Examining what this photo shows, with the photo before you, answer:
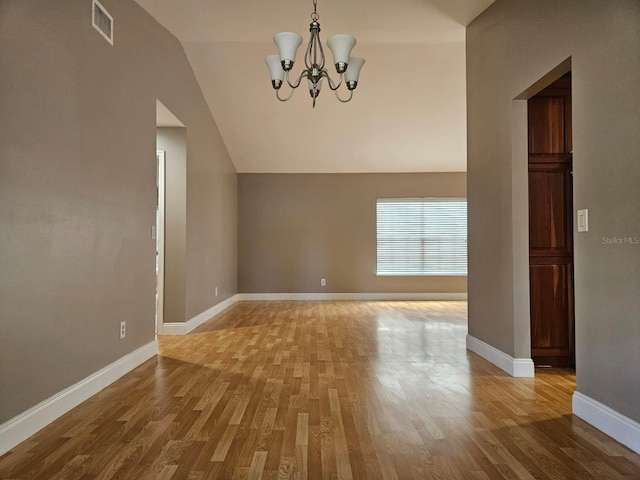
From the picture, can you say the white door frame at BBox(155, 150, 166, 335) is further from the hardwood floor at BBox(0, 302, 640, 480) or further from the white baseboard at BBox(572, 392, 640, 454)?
the white baseboard at BBox(572, 392, 640, 454)

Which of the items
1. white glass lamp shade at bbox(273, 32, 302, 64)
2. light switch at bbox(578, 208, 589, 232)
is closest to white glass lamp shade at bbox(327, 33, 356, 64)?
white glass lamp shade at bbox(273, 32, 302, 64)

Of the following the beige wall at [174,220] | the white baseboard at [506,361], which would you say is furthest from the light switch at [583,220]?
the beige wall at [174,220]

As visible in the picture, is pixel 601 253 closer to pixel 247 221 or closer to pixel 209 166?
pixel 209 166

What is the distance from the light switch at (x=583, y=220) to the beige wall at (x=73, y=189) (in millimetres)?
3057

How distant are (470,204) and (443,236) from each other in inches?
175

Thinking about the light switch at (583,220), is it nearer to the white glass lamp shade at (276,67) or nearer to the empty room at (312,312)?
the empty room at (312,312)

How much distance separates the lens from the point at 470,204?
4.41 metres

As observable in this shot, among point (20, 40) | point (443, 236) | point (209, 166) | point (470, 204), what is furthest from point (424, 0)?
point (443, 236)

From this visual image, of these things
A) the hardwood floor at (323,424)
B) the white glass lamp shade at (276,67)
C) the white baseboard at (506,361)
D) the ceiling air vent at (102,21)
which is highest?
the ceiling air vent at (102,21)

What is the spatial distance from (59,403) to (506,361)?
3149 mm

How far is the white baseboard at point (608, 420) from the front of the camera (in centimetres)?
220

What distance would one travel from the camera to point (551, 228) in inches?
149

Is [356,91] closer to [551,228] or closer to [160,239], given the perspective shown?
[160,239]

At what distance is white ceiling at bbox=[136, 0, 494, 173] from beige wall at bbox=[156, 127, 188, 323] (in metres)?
1.08
